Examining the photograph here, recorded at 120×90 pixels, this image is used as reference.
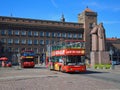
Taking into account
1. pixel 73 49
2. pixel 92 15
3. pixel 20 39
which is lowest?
pixel 73 49

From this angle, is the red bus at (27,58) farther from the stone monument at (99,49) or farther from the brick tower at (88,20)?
the brick tower at (88,20)

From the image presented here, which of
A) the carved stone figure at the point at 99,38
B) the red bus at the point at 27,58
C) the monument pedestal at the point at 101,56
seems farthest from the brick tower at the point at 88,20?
the red bus at the point at 27,58

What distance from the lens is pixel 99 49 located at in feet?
192

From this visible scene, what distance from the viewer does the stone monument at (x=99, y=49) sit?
56719 mm

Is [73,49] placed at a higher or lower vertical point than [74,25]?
lower

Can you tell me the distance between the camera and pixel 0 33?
331 ft

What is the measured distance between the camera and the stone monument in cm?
5672

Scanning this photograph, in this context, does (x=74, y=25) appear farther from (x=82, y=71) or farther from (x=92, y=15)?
(x=82, y=71)

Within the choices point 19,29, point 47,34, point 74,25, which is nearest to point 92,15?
point 74,25

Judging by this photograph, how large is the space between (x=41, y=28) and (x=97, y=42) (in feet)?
172

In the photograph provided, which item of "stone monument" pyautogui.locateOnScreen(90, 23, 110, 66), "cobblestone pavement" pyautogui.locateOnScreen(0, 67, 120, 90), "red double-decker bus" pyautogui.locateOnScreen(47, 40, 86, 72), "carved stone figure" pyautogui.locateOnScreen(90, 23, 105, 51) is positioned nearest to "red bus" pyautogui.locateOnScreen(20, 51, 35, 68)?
"stone monument" pyautogui.locateOnScreen(90, 23, 110, 66)

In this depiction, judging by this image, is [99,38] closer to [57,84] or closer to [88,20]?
[57,84]

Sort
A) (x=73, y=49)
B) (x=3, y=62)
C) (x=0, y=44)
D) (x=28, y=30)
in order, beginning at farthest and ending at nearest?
(x=28, y=30) < (x=0, y=44) < (x=3, y=62) < (x=73, y=49)

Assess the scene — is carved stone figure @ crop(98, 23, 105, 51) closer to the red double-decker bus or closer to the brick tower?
the red double-decker bus
